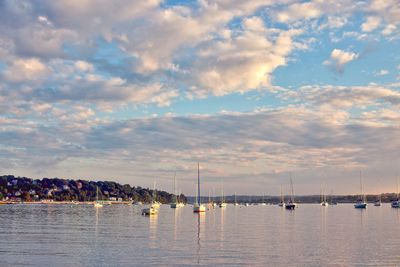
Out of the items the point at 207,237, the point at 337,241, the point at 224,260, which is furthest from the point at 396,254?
the point at 207,237

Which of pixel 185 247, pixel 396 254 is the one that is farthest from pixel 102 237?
pixel 396 254

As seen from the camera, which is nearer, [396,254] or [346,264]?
[346,264]

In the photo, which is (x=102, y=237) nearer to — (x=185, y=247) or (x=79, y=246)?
(x=79, y=246)

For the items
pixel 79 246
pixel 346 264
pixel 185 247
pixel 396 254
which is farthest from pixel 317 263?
pixel 79 246

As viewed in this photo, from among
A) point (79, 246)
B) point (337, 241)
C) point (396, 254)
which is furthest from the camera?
point (337, 241)

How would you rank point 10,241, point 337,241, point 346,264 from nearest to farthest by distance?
point 346,264 → point 10,241 → point 337,241

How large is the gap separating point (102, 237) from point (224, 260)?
26492mm

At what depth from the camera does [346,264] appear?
45.2 metres

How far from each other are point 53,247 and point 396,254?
3759cm

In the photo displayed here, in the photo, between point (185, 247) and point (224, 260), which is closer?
point (224, 260)

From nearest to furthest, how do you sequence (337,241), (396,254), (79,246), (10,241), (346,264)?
1. (346,264)
2. (396,254)
3. (79,246)
4. (10,241)
5. (337,241)

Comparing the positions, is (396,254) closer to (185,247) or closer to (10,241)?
(185,247)

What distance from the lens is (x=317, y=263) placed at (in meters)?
45.4

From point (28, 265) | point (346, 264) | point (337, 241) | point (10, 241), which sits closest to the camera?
point (28, 265)
